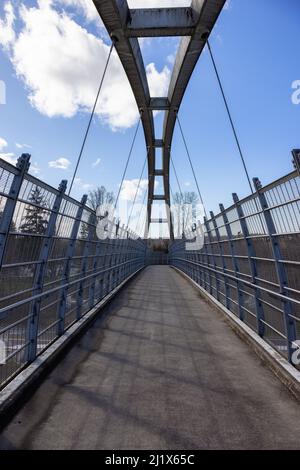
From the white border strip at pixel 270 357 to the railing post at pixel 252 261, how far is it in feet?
0.60

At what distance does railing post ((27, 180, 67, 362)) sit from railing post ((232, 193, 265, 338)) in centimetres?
271

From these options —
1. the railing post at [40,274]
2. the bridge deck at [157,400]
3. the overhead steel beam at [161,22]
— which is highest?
the overhead steel beam at [161,22]

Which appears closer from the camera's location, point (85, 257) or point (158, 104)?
point (85, 257)

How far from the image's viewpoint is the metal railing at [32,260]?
10.5 feet

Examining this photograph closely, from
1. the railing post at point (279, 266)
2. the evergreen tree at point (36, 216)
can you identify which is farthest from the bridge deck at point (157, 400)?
the evergreen tree at point (36, 216)

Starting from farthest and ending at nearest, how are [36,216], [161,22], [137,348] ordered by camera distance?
[161,22] → [137,348] → [36,216]

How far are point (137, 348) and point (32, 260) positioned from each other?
1.92 m

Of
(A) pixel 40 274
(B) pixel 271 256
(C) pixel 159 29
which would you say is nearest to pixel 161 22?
(C) pixel 159 29

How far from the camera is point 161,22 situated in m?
11.2

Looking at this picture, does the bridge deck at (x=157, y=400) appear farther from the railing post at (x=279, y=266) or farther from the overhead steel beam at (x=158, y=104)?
the overhead steel beam at (x=158, y=104)

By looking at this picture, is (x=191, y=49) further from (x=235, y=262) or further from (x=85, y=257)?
(x=85, y=257)

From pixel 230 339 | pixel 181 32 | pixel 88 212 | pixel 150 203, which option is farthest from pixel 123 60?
pixel 150 203

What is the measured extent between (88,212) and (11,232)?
3228mm

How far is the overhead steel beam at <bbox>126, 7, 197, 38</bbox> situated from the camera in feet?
36.5
